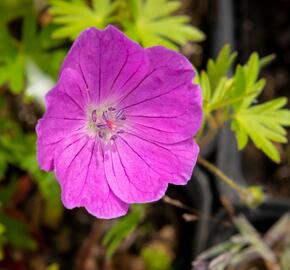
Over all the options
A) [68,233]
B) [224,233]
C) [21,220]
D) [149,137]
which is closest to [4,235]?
[21,220]

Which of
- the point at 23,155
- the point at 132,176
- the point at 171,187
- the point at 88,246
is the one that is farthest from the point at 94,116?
the point at 171,187

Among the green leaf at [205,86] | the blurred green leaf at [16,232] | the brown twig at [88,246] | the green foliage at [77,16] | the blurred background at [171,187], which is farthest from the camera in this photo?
the blurred green leaf at [16,232]

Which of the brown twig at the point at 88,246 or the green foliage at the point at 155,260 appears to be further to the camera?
the green foliage at the point at 155,260

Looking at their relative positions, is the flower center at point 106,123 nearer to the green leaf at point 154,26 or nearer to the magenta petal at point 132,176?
the magenta petal at point 132,176

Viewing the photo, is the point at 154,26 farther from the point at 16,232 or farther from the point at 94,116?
the point at 16,232

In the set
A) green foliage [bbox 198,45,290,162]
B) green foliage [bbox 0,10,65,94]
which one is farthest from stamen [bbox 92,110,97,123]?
green foliage [bbox 0,10,65,94]

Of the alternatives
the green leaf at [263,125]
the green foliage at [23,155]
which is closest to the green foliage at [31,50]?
the green foliage at [23,155]

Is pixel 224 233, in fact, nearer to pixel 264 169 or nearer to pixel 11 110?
pixel 264 169
